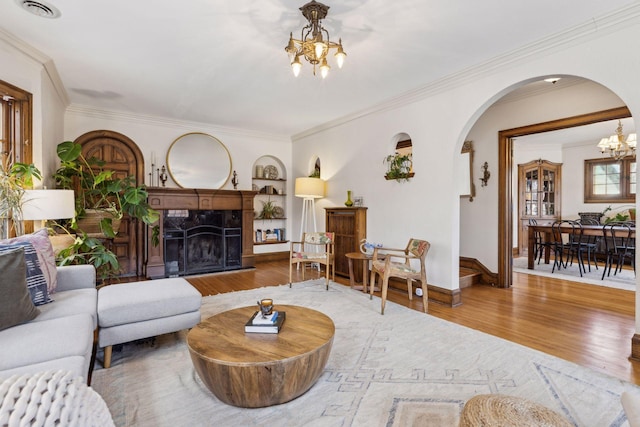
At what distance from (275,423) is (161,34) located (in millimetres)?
3157

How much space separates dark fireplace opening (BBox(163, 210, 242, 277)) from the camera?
17.3ft

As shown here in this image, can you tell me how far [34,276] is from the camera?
6.92 feet

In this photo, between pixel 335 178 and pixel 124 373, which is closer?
pixel 124 373

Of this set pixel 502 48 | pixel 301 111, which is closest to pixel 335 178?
pixel 301 111

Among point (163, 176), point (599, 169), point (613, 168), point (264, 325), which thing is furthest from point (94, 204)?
point (613, 168)

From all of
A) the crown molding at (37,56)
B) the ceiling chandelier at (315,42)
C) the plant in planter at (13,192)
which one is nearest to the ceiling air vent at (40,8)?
the crown molding at (37,56)

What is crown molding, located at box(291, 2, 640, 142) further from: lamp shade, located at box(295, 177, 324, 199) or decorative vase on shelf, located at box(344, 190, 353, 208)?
lamp shade, located at box(295, 177, 324, 199)

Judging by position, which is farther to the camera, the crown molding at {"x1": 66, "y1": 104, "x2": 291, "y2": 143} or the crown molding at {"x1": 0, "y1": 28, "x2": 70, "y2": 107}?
the crown molding at {"x1": 66, "y1": 104, "x2": 291, "y2": 143}

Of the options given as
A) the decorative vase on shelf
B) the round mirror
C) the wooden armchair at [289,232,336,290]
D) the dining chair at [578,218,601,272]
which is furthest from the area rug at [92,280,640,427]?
the dining chair at [578,218,601,272]

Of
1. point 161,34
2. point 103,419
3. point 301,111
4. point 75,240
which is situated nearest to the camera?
point 103,419

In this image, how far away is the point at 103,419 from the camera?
2.61ft

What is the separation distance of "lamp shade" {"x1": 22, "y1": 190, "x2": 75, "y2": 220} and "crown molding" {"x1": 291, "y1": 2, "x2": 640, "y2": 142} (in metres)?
3.93

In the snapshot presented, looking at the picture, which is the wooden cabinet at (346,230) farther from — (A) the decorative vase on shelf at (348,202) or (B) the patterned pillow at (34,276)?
(B) the patterned pillow at (34,276)

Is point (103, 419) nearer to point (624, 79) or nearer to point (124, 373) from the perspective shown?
point (124, 373)
